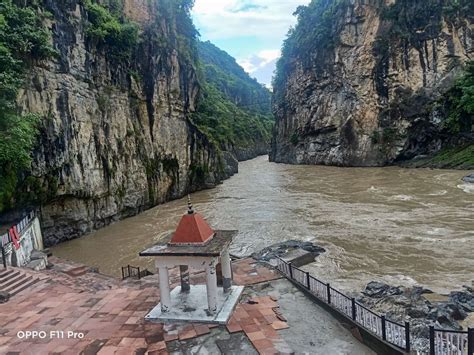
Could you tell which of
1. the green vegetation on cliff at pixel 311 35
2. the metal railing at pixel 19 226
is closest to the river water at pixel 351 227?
the metal railing at pixel 19 226

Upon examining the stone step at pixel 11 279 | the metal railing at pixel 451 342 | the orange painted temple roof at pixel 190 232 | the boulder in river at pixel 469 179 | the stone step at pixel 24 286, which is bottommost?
the boulder in river at pixel 469 179

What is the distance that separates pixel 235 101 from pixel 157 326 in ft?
332

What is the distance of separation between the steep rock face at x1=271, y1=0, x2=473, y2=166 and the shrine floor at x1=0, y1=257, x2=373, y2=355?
129 feet

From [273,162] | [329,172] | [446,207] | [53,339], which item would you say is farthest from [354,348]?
[273,162]

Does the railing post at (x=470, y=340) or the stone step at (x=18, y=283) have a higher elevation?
the railing post at (x=470, y=340)

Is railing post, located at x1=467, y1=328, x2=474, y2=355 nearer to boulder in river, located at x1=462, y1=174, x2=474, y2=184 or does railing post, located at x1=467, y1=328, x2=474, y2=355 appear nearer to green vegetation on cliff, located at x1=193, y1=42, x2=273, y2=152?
boulder in river, located at x1=462, y1=174, x2=474, y2=184

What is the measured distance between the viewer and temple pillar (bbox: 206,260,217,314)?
8.05 metres

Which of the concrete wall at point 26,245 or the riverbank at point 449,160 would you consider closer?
the concrete wall at point 26,245

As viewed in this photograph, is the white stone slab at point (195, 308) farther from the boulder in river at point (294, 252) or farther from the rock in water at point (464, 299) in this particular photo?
the rock in water at point (464, 299)

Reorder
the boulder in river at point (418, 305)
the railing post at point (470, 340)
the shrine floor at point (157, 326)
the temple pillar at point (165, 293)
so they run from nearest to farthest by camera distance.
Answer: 1. the railing post at point (470, 340)
2. the shrine floor at point (157, 326)
3. the temple pillar at point (165, 293)
4. the boulder in river at point (418, 305)

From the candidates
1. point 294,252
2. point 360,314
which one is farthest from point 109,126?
point 360,314

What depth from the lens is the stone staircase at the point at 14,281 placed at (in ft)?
36.5

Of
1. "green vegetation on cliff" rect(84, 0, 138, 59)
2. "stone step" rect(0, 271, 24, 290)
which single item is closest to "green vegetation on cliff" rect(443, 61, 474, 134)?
"green vegetation on cliff" rect(84, 0, 138, 59)

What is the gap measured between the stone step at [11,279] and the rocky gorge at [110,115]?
21.5ft
